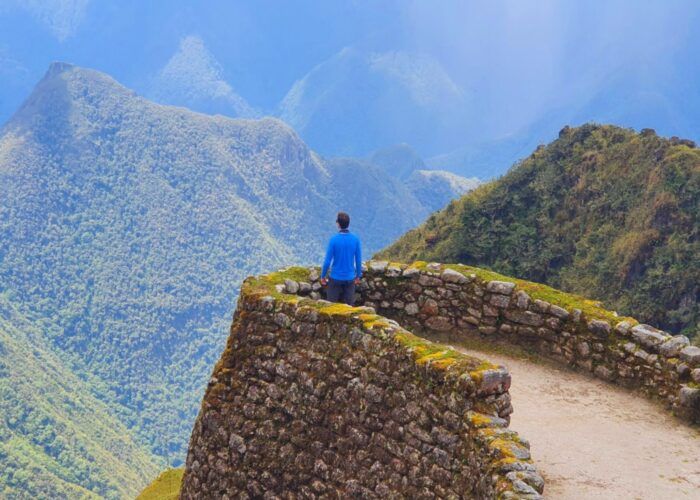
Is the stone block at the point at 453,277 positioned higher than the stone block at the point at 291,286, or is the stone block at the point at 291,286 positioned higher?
the stone block at the point at 453,277

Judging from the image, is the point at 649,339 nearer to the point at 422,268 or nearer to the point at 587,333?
the point at 587,333

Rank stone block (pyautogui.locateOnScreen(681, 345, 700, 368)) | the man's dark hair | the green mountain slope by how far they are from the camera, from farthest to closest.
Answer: the green mountain slope < the man's dark hair < stone block (pyautogui.locateOnScreen(681, 345, 700, 368))

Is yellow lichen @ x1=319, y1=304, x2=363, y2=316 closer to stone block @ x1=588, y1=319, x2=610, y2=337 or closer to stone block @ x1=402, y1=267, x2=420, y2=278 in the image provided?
stone block @ x1=402, y1=267, x2=420, y2=278

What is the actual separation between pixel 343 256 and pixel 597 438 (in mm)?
4745

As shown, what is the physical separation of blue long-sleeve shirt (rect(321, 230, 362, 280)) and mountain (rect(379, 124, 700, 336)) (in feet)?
82.5

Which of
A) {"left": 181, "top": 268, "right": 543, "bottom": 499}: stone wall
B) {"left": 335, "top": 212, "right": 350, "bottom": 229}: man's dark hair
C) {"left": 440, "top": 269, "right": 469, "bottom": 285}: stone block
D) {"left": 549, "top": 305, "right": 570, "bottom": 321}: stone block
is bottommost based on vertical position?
{"left": 181, "top": 268, "right": 543, "bottom": 499}: stone wall

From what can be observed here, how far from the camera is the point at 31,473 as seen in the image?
118 m

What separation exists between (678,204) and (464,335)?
30484 millimetres

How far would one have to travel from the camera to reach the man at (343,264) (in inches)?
547

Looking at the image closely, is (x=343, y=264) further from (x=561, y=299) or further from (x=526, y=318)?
(x=561, y=299)

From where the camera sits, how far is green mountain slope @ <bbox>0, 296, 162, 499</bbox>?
384 ft

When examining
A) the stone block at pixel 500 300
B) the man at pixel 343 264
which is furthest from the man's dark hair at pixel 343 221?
the stone block at pixel 500 300

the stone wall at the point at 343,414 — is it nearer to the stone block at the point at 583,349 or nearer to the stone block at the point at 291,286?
the stone block at the point at 291,286

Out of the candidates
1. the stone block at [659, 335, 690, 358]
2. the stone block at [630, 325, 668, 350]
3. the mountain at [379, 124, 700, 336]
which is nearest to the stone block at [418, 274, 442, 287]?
the stone block at [630, 325, 668, 350]
